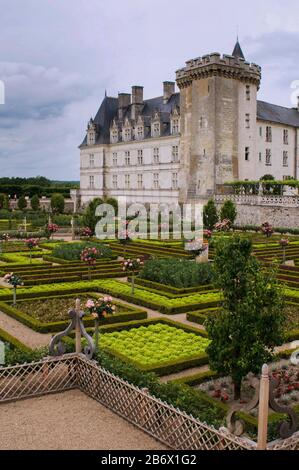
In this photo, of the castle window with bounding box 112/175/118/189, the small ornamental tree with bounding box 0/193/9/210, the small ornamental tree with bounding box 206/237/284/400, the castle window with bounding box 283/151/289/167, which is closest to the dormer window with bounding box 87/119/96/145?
the castle window with bounding box 112/175/118/189

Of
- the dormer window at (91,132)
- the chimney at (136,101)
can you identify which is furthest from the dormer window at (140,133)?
the dormer window at (91,132)

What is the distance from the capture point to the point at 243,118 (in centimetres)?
4619

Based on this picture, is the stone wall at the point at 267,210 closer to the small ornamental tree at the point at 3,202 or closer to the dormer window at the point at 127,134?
the dormer window at the point at 127,134

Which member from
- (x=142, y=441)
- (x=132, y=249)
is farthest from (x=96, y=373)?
(x=132, y=249)

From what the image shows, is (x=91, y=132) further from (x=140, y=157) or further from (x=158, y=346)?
(x=158, y=346)

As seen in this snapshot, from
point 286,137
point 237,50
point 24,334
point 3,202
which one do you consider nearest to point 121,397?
point 24,334

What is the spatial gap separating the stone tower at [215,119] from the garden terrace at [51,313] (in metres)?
29.4

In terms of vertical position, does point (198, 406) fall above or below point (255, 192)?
below

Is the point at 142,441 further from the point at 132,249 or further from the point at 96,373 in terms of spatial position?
the point at 132,249

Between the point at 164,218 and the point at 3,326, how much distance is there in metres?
32.0

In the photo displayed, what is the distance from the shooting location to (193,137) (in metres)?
46.6

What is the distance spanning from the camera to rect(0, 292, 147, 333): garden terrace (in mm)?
13883

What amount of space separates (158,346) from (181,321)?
2748mm

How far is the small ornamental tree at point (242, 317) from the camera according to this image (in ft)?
29.3
